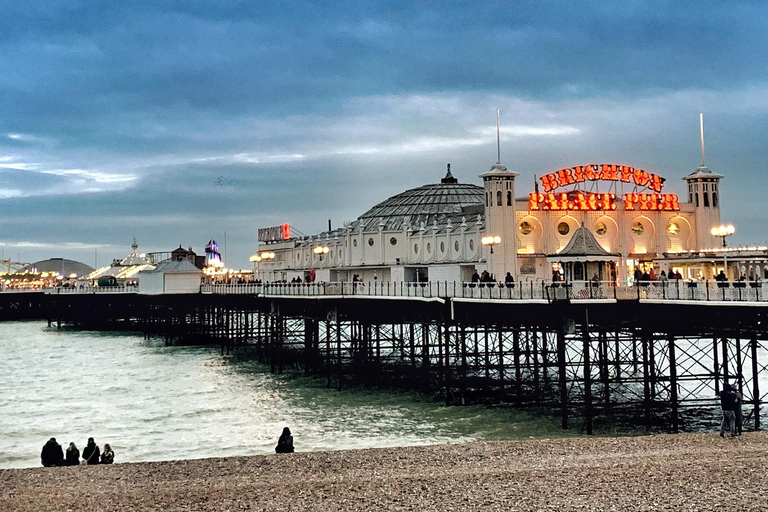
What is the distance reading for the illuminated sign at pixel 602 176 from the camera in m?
60.3

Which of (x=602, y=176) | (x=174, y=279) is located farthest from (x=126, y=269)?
(x=602, y=176)

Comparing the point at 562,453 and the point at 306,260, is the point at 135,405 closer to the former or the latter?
the point at 562,453

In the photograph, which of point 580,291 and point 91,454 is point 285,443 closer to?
point 91,454

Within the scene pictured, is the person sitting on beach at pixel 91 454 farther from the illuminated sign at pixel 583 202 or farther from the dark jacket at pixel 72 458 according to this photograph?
the illuminated sign at pixel 583 202

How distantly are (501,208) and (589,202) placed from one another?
6504 mm

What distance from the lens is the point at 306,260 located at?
10731 centimetres

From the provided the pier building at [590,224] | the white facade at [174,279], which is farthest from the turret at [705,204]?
the white facade at [174,279]

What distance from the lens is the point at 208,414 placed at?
40969mm

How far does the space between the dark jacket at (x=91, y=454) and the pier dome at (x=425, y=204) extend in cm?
6769

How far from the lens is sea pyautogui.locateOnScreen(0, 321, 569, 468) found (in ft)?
109

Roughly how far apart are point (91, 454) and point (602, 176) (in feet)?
146

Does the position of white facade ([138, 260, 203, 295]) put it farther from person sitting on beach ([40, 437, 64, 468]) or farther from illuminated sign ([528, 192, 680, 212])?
person sitting on beach ([40, 437, 64, 468])

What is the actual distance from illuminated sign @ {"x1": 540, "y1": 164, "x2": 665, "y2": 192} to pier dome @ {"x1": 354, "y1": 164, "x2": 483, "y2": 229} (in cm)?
3428

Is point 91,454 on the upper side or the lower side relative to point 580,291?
lower
